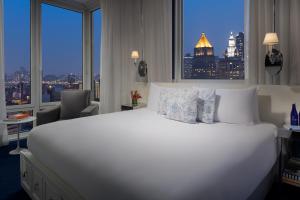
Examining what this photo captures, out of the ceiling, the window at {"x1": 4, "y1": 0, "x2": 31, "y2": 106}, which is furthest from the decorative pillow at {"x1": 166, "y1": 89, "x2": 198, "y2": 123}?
the ceiling

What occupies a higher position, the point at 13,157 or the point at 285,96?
the point at 285,96

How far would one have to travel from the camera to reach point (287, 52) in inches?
89.3

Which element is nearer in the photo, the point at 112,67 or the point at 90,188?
the point at 90,188

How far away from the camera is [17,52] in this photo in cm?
389

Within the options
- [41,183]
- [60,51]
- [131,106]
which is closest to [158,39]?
[131,106]

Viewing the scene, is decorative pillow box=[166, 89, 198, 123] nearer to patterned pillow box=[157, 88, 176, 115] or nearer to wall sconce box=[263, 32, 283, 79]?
patterned pillow box=[157, 88, 176, 115]

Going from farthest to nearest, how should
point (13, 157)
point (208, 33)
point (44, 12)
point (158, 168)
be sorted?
point (44, 12) < point (208, 33) < point (13, 157) < point (158, 168)

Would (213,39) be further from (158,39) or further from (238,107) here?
(238,107)

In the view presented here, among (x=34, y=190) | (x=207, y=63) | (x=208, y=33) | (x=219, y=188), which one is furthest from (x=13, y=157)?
(x=208, y=33)

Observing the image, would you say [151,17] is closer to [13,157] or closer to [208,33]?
[208,33]

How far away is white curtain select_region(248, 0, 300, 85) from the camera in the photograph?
2217 millimetres

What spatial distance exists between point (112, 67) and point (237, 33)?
96.1 inches

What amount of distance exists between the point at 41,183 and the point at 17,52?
10.3 ft

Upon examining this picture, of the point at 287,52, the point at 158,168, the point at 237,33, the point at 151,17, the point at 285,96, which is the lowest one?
the point at 158,168
